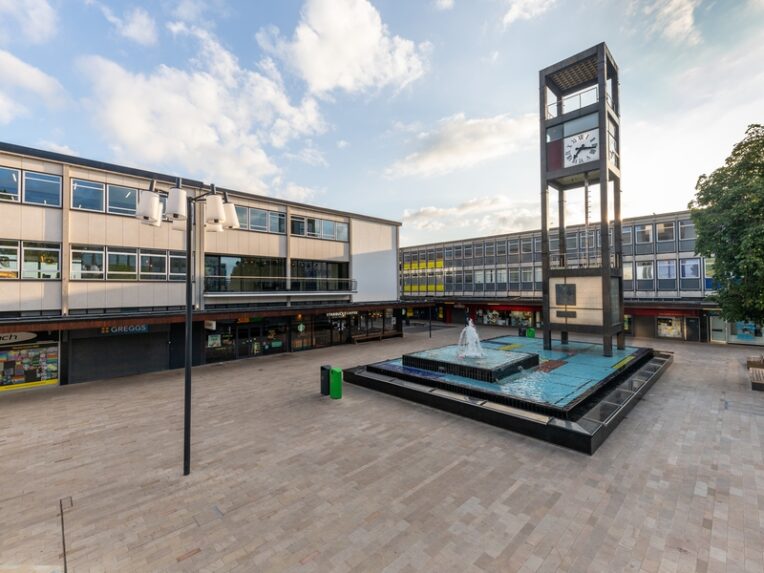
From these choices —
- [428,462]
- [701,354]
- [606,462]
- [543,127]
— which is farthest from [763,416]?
[543,127]

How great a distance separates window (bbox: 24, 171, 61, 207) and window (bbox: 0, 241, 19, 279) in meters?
2.04

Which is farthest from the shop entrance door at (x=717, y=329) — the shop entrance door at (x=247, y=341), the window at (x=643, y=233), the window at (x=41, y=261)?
the window at (x=41, y=261)

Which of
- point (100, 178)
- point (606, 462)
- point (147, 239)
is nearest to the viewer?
point (606, 462)

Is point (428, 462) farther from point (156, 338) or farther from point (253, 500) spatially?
point (156, 338)

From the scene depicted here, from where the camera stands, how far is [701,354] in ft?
71.1

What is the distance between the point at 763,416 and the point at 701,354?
44.1ft

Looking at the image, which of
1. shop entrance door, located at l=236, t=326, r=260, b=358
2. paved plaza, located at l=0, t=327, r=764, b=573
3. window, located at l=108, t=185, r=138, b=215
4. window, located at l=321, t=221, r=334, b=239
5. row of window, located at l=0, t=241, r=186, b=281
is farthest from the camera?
window, located at l=321, t=221, r=334, b=239

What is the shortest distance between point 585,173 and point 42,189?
27531 mm

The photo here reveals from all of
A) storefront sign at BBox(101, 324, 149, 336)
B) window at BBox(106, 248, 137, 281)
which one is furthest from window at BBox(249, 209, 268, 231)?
storefront sign at BBox(101, 324, 149, 336)

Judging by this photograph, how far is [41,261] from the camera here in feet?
50.8

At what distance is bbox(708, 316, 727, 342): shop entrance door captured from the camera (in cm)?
2573

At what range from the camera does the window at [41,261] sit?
15.2 meters

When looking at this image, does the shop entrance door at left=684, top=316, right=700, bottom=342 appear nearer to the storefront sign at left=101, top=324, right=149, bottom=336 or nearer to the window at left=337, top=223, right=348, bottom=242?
the window at left=337, top=223, right=348, bottom=242

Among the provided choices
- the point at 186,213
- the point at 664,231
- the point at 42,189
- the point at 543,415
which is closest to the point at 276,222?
the point at 42,189
